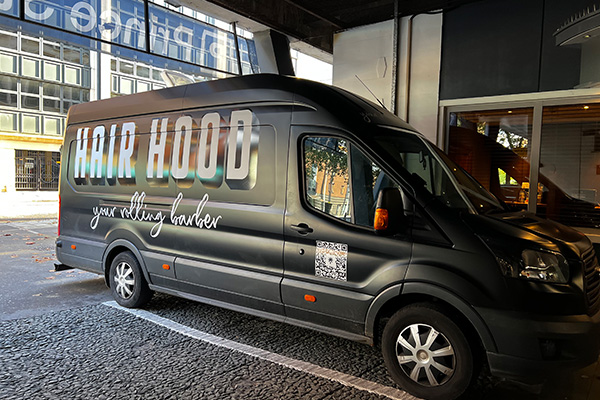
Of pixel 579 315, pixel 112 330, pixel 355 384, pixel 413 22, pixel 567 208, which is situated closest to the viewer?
pixel 579 315

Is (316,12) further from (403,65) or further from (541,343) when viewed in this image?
(541,343)

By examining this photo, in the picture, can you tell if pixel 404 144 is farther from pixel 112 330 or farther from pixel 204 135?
pixel 112 330

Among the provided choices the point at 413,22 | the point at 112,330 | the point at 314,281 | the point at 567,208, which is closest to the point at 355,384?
the point at 314,281

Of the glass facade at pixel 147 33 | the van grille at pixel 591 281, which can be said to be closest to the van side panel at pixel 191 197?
the glass facade at pixel 147 33

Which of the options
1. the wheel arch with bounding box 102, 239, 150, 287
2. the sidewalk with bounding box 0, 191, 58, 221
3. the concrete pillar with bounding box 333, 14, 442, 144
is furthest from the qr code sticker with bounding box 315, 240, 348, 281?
the sidewalk with bounding box 0, 191, 58, 221

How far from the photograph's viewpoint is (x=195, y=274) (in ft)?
15.8

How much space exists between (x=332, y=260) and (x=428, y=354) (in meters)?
1.07

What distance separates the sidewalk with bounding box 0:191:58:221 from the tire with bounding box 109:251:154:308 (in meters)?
12.7

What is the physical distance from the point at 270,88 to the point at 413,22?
206 inches

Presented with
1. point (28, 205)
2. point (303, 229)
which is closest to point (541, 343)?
point (303, 229)


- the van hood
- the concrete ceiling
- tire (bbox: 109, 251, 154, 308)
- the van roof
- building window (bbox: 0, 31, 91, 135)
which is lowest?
tire (bbox: 109, 251, 154, 308)

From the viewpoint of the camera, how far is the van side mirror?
342cm

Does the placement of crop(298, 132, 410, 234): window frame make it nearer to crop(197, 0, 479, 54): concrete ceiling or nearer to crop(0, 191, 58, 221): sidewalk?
crop(197, 0, 479, 54): concrete ceiling

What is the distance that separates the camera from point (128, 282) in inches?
217
